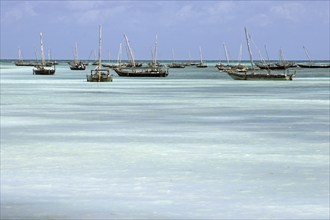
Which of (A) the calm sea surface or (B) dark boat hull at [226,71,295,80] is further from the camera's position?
(B) dark boat hull at [226,71,295,80]

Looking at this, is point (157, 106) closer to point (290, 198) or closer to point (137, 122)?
point (137, 122)

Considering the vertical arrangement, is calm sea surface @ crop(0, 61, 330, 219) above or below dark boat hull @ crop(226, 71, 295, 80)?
above

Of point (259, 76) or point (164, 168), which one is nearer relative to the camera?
point (164, 168)

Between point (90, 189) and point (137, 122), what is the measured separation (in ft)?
57.3

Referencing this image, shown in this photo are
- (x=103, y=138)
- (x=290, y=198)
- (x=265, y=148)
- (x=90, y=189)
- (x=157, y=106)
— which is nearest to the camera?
(x=290, y=198)

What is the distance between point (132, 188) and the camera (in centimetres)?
1623

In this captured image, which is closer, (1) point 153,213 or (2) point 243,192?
(1) point 153,213

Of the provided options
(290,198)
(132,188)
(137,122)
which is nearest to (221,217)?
(290,198)

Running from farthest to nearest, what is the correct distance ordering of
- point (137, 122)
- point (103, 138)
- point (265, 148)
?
point (137, 122) < point (103, 138) < point (265, 148)

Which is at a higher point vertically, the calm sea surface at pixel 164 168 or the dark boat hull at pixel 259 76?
the calm sea surface at pixel 164 168

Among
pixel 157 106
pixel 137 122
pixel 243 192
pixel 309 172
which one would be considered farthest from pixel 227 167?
pixel 157 106

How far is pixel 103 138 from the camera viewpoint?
26312 millimetres

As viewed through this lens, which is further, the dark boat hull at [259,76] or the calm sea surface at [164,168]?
the dark boat hull at [259,76]

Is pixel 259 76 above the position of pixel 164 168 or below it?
below
